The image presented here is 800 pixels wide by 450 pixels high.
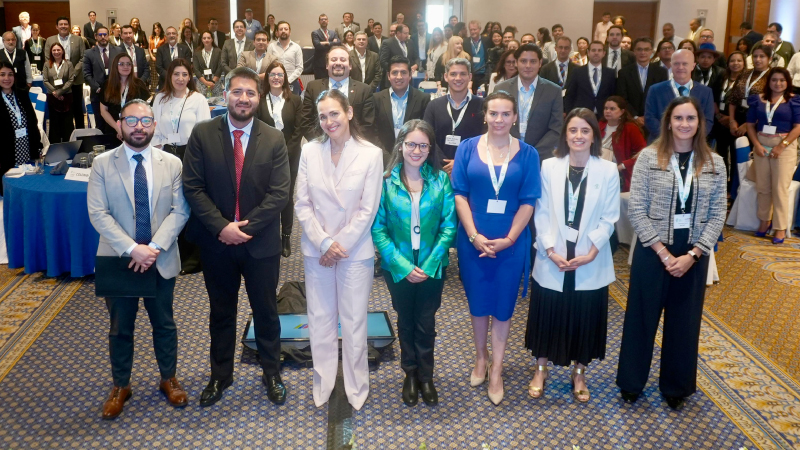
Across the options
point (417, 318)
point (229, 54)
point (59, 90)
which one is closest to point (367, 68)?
point (229, 54)

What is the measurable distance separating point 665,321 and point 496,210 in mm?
1020

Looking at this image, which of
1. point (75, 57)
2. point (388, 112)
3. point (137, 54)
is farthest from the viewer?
point (75, 57)

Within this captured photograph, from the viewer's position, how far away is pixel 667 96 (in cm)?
551

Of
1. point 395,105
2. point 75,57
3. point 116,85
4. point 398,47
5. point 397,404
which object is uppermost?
point 398,47

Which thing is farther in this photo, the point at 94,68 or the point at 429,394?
the point at 94,68

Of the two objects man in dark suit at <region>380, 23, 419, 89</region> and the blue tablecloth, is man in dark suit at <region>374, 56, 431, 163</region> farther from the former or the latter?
man in dark suit at <region>380, 23, 419, 89</region>

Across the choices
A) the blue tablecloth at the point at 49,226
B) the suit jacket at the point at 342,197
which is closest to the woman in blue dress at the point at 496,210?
the suit jacket at the point at 342,197

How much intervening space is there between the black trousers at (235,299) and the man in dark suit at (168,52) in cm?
769

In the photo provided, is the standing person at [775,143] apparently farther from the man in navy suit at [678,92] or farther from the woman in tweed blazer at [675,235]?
the woman in tweed blazer at [675,235]

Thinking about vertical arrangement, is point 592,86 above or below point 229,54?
below

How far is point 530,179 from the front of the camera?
3322 mm

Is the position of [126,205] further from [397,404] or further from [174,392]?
[397,404]

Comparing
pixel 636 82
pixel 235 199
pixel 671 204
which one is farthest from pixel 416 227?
pixel 636 82

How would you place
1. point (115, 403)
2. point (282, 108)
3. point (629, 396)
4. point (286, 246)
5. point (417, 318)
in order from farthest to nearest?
point (286, 246) < point (282, 108) < point (629, 396) < point (417, 318) < point (115, 403)
